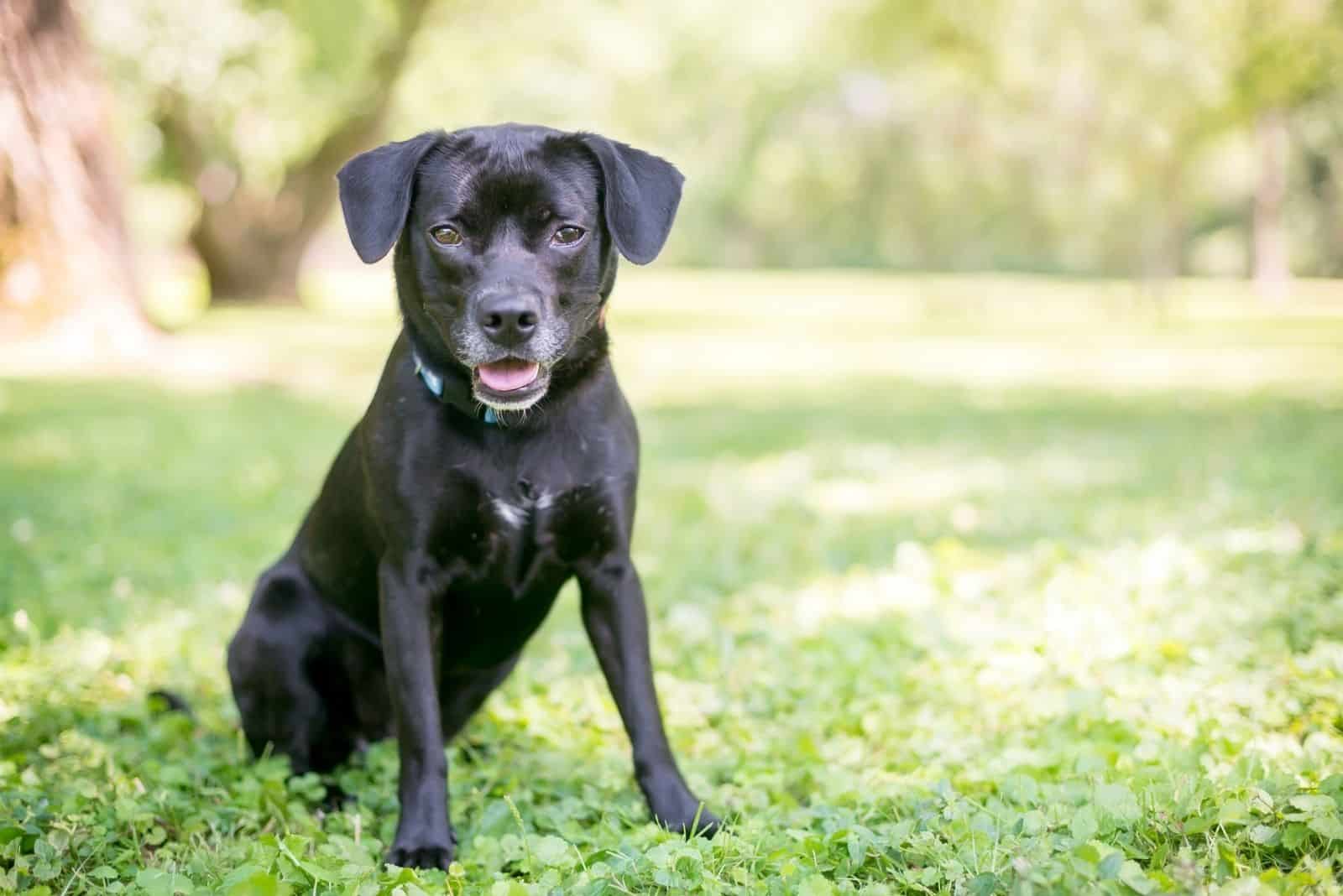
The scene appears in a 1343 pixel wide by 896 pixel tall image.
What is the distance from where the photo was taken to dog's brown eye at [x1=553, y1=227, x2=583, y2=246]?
10.8 feet

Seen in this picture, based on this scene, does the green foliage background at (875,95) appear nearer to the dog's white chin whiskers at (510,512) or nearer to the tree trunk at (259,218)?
the tree trunk at (259,218)

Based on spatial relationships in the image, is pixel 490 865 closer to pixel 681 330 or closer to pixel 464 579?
pixel 464 579

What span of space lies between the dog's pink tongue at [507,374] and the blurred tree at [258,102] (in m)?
14.8

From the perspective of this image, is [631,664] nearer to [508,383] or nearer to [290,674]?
[508,383]

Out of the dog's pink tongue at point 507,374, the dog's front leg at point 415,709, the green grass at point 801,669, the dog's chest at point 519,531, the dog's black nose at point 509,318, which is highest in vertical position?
the dog's black nose at point 509,318

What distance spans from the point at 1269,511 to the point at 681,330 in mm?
16626

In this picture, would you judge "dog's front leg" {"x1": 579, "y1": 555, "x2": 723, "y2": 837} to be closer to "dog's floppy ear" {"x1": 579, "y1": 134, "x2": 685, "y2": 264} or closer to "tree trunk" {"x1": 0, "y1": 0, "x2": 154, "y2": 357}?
"dog's floppy ear" {"x1": 579, "y1": 134, "x2": 685, "y2": 264}

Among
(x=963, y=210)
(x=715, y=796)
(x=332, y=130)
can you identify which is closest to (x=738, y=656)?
(x=715, y=796)

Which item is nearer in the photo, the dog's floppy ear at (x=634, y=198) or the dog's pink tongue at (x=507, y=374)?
the dog's pink tongue at (x=507, y=374)

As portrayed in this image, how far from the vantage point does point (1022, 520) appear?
6.91 m

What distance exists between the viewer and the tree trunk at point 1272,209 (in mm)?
25041

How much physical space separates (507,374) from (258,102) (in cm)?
2004

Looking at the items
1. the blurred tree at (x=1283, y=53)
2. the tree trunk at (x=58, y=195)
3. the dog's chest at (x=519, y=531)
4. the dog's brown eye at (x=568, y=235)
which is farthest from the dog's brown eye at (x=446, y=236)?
the blurred tree at (x=1283, y=53)

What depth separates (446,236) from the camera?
128 inches
